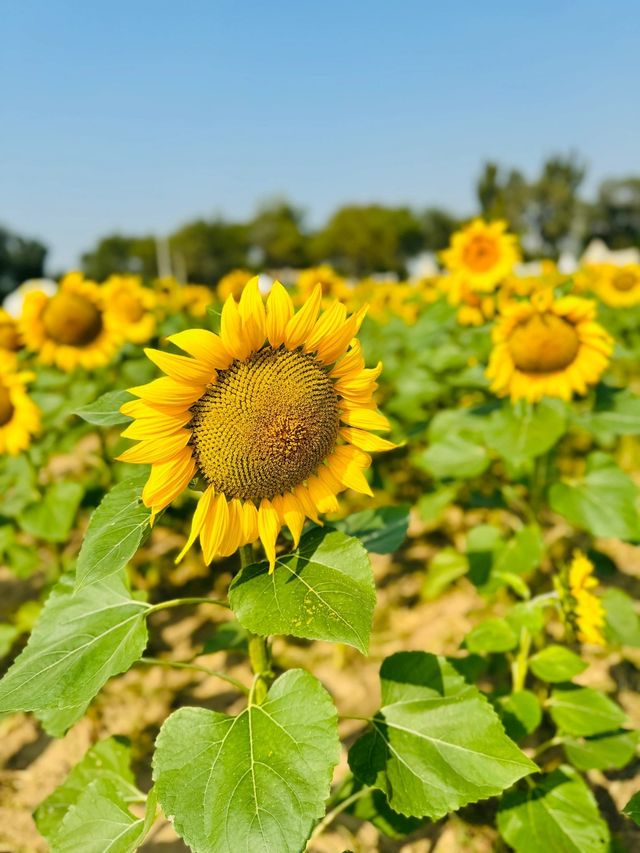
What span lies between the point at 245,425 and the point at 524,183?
45086 mm

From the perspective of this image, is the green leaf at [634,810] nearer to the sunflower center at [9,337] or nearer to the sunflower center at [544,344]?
the sunflower center at [544,344]

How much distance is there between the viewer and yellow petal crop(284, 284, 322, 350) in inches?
48.6

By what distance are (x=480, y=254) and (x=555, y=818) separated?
301 centimetres

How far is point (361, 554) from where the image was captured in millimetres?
1274

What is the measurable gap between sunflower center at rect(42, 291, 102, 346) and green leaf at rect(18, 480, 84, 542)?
1254 mm

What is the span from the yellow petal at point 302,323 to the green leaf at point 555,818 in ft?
4.80

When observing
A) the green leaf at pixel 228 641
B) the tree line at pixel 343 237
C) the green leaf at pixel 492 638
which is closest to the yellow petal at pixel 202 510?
the green leaf at pixel 228 641

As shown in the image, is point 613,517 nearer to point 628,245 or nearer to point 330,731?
point 330,731

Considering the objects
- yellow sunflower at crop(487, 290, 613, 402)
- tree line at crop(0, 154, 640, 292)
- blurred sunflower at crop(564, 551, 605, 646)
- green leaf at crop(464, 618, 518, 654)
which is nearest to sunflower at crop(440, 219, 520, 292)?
yellow sunflower at crop(487, 290, 613, 402)

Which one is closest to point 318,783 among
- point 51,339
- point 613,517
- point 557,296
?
point 613,517

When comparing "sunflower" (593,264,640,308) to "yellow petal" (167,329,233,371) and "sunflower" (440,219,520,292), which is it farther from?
"yellow petal" (167,329,233,371)

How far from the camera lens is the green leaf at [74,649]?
126 centimetres

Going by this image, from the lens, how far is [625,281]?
6.87 metres

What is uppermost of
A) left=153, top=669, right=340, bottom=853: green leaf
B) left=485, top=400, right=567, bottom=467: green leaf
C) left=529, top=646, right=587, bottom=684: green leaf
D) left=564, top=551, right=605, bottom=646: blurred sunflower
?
left=485, top=400, right=567, bottom=467: green leaf
